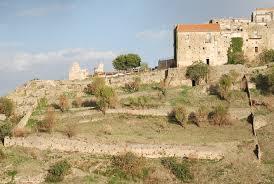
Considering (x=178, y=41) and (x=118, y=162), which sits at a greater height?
(x=178, y=41)

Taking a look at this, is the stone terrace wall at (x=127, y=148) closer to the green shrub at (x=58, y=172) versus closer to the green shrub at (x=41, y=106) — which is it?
the green shrub at (x=58, y=172)

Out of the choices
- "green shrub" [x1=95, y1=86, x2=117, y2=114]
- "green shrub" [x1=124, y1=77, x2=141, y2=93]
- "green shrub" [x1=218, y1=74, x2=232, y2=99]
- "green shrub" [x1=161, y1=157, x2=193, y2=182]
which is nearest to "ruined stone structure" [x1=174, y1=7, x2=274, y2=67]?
"green shrub" [x1=124, y1=77, x2=141, y2=93]

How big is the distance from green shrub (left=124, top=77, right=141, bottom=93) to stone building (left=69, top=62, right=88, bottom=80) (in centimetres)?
850

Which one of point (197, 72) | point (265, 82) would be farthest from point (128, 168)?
point (197, 72)

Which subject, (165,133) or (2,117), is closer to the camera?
(165,133)

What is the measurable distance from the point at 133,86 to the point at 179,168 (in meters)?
17.6

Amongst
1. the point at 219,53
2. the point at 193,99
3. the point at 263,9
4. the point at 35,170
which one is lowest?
the point at 35,170

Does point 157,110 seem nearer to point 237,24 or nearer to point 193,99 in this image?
point 193,99

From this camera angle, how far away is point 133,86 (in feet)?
179

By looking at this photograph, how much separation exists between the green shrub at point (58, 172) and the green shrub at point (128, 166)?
9.19ft

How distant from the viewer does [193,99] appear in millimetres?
50562

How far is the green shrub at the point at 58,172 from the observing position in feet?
121

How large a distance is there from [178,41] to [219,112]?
1433cm

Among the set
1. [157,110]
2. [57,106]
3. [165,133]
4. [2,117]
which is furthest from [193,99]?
[2,117]
